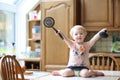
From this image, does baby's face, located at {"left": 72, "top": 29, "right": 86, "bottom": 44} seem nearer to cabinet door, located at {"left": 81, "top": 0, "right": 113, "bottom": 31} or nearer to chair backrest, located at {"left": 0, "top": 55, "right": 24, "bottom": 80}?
chair backrest, located at {"left": 0, "top": 55, "right": 24, "bottom": 80}

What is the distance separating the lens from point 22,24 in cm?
471

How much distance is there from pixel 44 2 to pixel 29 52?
903mm

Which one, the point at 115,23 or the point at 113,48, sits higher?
the point at 115,23

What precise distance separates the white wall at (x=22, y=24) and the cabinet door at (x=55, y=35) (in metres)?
0.66

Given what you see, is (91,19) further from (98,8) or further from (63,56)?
(63,56)

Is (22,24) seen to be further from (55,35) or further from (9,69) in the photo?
(9,69)

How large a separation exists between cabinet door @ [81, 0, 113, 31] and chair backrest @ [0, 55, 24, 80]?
2274 millimetres

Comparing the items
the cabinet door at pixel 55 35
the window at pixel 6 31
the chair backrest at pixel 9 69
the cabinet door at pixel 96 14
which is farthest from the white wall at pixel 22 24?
the chair backrest at pixel 9 69

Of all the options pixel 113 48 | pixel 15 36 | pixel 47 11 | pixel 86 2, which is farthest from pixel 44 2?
pixel 113 48

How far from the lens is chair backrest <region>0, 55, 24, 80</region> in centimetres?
174

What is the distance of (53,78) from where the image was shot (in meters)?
1.74

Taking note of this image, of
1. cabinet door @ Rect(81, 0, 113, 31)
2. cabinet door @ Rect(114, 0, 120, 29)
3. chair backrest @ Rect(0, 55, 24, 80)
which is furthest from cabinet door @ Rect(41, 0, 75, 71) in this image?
chair backrest @ Rect(0, 55, 24, 80)

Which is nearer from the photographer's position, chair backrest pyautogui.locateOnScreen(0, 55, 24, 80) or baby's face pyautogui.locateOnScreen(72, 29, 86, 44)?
chair backrest pyautogui.locateOnScreen(0, 55, 24, 80)

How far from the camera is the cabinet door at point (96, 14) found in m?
3.97
